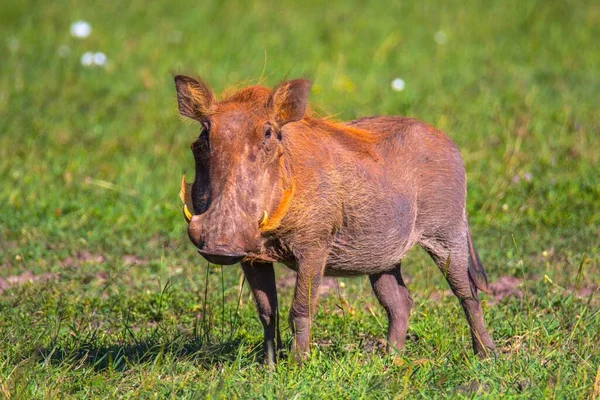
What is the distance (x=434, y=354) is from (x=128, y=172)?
3751mm

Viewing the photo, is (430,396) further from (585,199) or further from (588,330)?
(585,199)

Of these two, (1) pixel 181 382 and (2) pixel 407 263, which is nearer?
(1) pixel 181 382

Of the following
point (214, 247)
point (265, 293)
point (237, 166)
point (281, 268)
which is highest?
point (237, 166)

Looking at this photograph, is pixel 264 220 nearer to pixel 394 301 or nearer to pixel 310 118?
pixel 310 118

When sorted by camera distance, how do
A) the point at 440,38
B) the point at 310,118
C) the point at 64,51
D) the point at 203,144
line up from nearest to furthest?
the point at 203,144 → the point at 310,118 → the point at 64,51 → the point at 440,38

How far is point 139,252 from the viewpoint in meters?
6.48

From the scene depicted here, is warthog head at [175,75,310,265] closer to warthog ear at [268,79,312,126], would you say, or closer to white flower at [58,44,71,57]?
warthog ear at [268,79,312,126]

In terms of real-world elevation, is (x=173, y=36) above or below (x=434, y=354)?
above

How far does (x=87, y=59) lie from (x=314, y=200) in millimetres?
5592

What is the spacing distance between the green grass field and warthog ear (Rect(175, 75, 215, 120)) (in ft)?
1.25

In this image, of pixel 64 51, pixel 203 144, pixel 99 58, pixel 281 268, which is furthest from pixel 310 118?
pixel 64 51

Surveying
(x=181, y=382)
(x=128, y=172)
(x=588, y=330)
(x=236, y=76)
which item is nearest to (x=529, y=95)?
(x=236, y=76)

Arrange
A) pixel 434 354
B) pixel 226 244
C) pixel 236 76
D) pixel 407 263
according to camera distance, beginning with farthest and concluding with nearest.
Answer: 1. pixel 236 76
2. pixel 407 263
3. pixel 434 354
4. pixel 226 244

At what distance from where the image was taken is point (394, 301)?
4.91m
